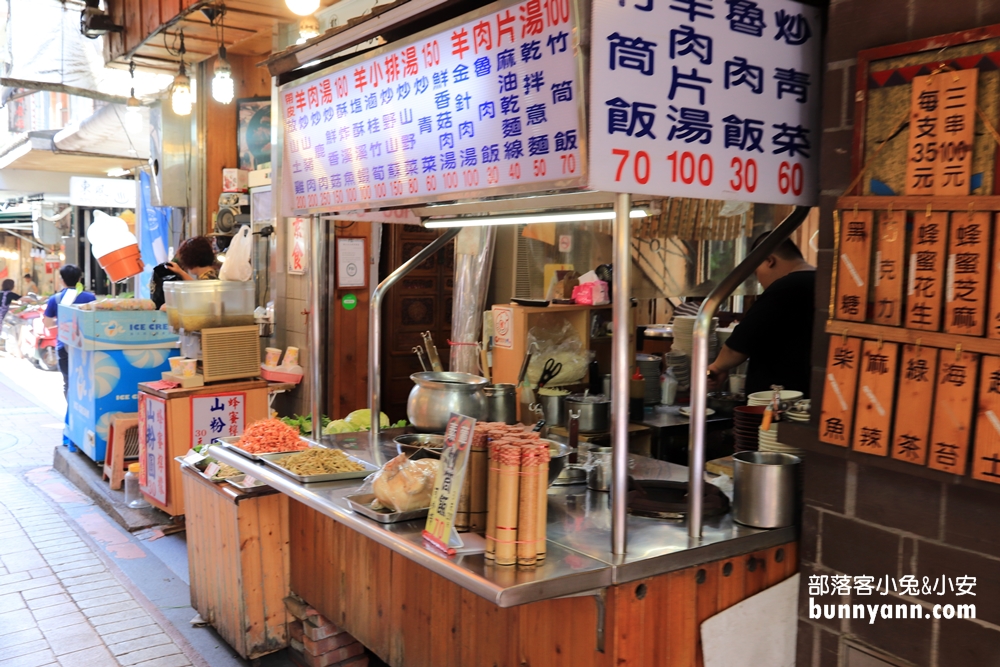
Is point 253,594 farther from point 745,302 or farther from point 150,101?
point 150,101

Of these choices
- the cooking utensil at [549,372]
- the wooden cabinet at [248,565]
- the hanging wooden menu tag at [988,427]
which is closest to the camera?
the hanging wooden menu tag at [988,427]

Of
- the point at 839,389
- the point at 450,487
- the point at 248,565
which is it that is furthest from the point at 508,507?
the point at 248,565

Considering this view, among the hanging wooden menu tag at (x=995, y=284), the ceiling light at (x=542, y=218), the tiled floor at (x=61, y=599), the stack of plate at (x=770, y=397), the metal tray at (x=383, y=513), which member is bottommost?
the tiled floor at (x=61, y=599)

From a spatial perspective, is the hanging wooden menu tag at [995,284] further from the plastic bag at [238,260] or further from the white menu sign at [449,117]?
the plastic bag at [238,260]

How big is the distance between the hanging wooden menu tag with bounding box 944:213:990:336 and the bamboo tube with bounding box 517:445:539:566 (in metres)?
1.19

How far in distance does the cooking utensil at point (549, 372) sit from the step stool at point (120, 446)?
3.92 metres

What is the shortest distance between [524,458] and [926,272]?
4.03ft

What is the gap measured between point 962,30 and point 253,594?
12.8 feet

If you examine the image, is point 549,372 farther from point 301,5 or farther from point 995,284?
point 995,284

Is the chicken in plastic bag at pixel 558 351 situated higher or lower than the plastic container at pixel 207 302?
lower

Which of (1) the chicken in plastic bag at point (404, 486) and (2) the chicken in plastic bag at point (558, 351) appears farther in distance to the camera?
(2) the chicken in plastic bag at point (558, 351)

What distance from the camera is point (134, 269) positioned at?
754 cm

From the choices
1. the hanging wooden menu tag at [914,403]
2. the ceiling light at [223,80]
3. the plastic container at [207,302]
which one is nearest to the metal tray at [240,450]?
the hanging wooden menu tag at [914,403]

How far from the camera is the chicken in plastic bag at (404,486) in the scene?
271 cm
